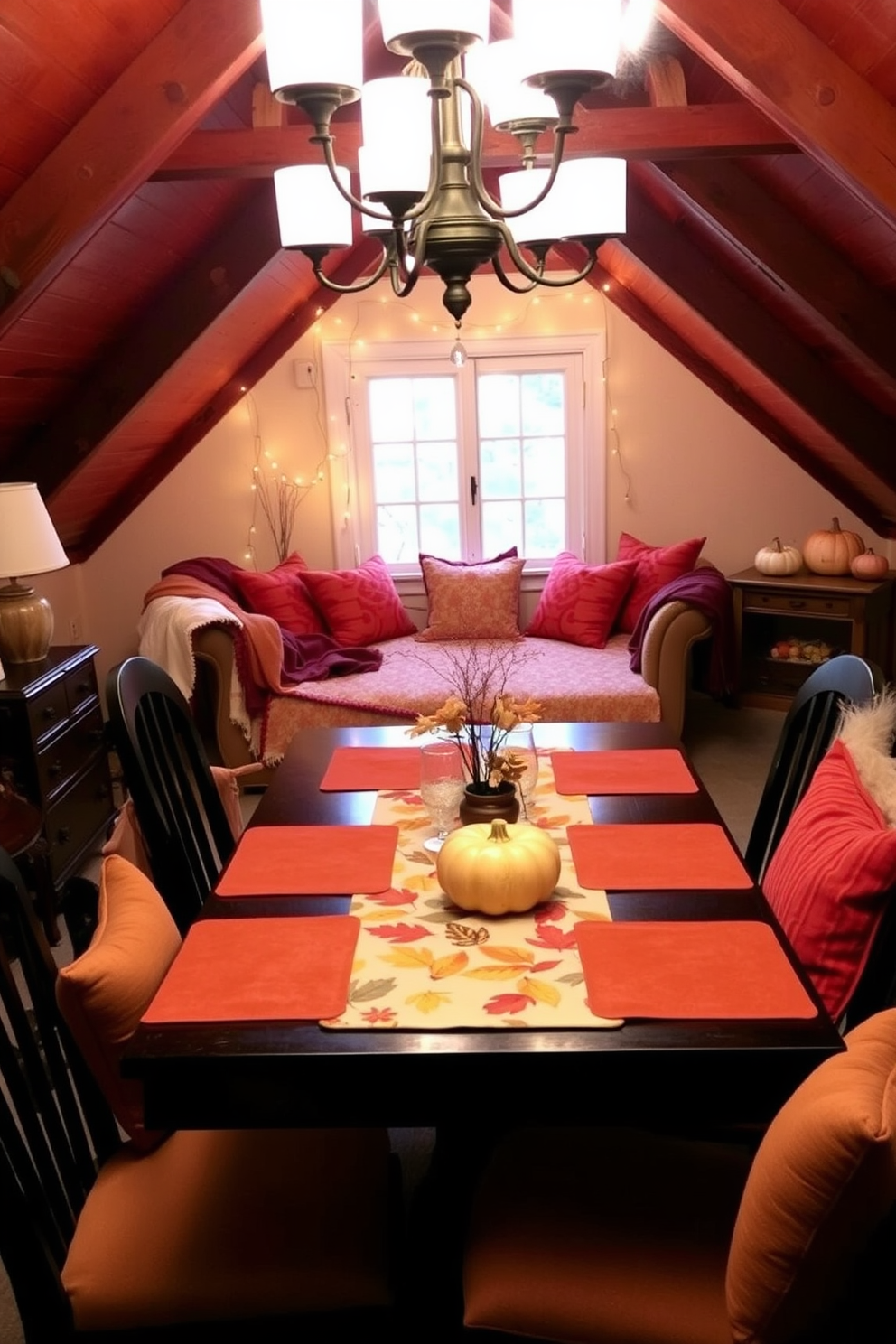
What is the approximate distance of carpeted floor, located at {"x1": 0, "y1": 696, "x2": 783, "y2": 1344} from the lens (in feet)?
13.0

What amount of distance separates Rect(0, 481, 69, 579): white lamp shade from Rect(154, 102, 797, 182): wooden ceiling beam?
96cm

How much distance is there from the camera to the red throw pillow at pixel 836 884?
5.11 ft

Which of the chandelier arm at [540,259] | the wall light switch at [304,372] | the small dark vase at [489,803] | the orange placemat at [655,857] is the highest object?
the chandelier arm at [540,259]

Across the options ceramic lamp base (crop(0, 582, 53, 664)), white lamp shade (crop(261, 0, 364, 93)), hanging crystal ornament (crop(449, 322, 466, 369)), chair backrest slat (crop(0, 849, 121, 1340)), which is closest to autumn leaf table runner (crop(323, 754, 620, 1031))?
chair backrest slat (crop(0, 849, 121, 1340))

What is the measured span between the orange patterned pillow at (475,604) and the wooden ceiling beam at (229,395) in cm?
118

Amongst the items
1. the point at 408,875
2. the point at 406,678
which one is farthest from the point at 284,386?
the point at 408,875

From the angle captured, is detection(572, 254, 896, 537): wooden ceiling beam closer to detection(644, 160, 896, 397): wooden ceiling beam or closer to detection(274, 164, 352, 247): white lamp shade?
detection(644, 160, 896, 397): wooden ceiling beam

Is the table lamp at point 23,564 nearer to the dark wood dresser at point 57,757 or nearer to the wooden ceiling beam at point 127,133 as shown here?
the dark wood dresser at point 57,757

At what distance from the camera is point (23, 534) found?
315 cm

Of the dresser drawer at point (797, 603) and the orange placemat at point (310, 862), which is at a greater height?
the orange placemat at point (310, 862)

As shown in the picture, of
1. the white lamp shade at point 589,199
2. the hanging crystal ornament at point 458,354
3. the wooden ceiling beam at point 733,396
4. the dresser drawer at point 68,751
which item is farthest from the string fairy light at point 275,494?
the white lamp shade at point 589,199

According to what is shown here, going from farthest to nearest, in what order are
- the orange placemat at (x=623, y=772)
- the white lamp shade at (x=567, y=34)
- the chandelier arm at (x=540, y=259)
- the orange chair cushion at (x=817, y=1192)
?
1. the orange placemat at (x=623, y=772)
2. the chandelier arm at (x=540, y=259)
3. the white lamp shade at (x=567, y=34)
4. the orange chair cushion at (x=817, y=1192)

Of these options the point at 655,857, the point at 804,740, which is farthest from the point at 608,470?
the point at 655,857

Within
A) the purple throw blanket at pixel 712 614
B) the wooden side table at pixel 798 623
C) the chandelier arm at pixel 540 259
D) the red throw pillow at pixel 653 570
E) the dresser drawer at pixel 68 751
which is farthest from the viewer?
the red throw pillow at pixel 653 570
